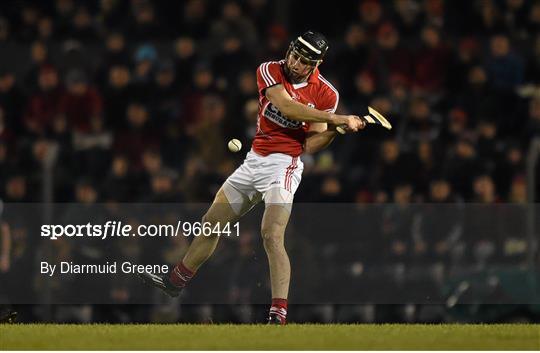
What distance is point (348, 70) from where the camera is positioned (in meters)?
17.4

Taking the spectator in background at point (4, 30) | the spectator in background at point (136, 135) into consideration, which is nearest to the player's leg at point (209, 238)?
the spectator in background at point (136, 135)

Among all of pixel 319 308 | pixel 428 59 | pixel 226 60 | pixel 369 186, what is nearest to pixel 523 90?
pixel 428 59

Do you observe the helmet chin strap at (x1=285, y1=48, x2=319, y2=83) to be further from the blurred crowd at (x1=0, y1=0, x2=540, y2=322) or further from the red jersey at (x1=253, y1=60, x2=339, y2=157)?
the blurred crowd at (x1=0, y1=0, x2=540, y2=322)

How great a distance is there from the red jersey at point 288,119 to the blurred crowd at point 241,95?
3.03 m

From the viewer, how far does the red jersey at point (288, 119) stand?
12031 millimetres

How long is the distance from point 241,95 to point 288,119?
5.06 meters

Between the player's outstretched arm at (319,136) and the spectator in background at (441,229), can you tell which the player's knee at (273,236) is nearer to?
the player's outstretched arm at (319,136)

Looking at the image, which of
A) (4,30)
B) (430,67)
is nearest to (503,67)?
(430,67)

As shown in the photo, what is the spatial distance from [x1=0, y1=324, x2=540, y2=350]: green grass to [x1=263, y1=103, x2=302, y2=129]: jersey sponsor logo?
166 cm

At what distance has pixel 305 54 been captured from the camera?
11664 millimetres

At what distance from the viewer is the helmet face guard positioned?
11602 millimetres

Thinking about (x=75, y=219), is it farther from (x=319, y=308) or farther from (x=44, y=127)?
(x=44, y=127)

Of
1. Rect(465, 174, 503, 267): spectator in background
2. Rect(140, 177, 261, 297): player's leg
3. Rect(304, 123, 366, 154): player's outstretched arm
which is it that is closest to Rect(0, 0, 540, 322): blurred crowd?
Rect(465, 174, 503, 267): spectator in background

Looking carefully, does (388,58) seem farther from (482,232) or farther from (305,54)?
(305,54)
